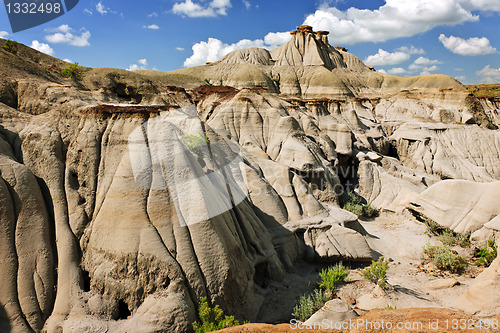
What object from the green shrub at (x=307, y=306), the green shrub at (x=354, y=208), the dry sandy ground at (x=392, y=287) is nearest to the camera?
the green shrub at (x=307, y=306)

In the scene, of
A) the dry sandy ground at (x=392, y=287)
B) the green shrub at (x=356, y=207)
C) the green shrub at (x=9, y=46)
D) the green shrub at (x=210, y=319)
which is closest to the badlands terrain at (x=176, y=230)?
the dry sandy ground at (x=392, y=287)

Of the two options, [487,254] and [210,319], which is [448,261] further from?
[210,319]

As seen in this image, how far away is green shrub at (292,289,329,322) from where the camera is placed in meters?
8.63

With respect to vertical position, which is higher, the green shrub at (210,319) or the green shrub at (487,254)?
the green shrub at (210,319)

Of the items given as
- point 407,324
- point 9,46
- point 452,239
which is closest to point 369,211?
point 452,239

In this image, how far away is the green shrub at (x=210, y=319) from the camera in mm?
6988

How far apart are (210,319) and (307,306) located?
Answer: 3002mm

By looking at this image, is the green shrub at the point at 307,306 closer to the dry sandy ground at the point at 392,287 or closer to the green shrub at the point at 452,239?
the dry sandy ground at the point at 392,287

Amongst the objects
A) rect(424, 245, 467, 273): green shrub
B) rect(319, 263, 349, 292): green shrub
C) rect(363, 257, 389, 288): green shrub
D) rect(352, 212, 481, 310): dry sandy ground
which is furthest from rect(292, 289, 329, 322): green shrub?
rect(424, 245, 467, 273): green shrub

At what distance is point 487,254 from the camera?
11727mm

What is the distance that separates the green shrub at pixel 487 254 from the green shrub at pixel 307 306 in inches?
270

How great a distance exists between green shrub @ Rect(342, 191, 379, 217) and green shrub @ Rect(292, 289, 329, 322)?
370 inches

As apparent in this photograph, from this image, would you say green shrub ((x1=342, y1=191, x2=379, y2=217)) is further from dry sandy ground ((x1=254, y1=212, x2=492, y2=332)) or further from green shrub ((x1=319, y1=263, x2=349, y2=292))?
green shrub ((x1=319, y1=263, x2=349, y2=292))

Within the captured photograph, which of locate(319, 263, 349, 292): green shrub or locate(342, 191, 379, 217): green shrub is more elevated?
locate(342, 191, 379, 217): green shrub
